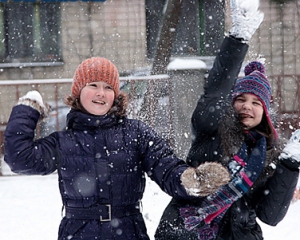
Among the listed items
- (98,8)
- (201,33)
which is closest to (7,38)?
(98,8)

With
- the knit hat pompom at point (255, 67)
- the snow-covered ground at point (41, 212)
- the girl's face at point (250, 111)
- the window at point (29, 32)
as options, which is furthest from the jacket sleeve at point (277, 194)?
the window at point (29, 32)

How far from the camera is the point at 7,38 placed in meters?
10.4

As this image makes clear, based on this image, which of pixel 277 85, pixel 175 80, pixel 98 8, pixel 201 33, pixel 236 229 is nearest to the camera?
pixel 236 229

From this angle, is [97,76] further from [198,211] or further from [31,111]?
[198,211]

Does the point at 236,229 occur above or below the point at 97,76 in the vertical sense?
below

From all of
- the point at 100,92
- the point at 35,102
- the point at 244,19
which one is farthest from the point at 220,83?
the point at 35,102

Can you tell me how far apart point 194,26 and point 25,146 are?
8282 mm

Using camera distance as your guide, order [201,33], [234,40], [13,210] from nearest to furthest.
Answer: [234,40] → [13,210] → [201,33]

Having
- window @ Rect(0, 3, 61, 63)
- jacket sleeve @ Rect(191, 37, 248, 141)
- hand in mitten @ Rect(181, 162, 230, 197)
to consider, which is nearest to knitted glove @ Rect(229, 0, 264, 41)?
jacket sleeve @ Rect(191, 37, 248, 141)

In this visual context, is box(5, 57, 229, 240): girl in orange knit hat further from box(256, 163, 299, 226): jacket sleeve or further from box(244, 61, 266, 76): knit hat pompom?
box(244, 61, 266, 76): knit hat pompom

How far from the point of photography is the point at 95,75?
196 centimetres

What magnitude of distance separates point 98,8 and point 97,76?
869 centimetres

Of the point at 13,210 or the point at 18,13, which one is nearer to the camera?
the point at 13,210

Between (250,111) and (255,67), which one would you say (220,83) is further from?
(255,67)
